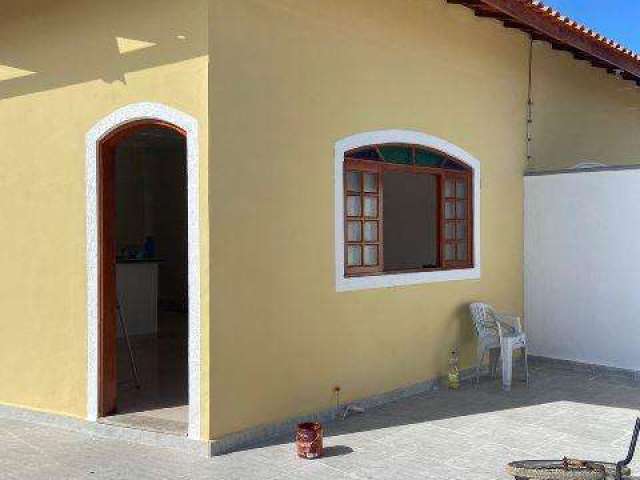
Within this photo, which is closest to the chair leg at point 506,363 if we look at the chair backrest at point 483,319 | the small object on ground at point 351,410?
the chair backrest at point 483,319

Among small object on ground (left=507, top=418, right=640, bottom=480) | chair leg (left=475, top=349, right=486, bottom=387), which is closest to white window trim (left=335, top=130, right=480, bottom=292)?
chair leg (left=475, top=349, right=486, bottom=387)

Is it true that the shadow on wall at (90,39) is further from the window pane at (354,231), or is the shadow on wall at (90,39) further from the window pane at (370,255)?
the window pane at (370,255)

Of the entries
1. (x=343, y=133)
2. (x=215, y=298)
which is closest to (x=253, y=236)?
(x=215, y=298)

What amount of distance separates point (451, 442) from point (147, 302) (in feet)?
21.4

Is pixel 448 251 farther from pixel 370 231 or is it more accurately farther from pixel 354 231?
pixel 354 231

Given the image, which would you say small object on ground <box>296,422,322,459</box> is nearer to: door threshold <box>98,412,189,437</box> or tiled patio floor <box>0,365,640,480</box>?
tiled patio floor <box>0,365,640,480</box>

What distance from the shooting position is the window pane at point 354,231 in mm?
7312

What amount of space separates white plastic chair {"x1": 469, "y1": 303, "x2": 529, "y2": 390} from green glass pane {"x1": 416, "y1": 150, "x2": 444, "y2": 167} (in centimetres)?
179

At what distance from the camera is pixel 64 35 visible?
674 cm

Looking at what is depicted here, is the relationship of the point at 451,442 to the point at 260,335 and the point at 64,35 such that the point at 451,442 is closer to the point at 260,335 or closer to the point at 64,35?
the point at 260,335

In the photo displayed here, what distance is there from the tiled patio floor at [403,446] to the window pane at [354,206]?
6.67 ft

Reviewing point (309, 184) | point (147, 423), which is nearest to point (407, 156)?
point (309, 184)

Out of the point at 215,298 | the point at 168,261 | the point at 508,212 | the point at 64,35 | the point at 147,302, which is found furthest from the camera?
the point at 168,261

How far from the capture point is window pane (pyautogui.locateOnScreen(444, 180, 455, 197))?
28.3 ft
